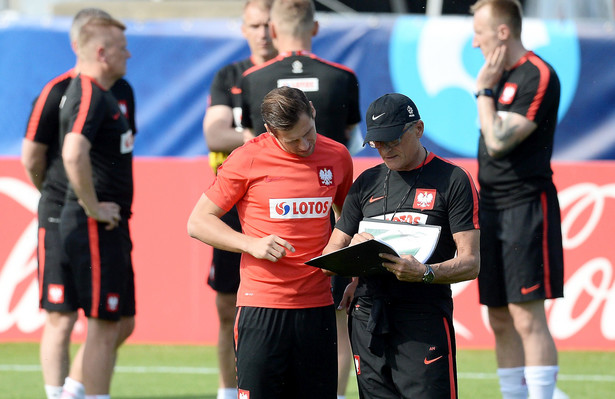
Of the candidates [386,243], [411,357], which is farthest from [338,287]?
[386,243]

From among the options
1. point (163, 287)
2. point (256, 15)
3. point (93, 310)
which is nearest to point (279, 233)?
point (93, 310)

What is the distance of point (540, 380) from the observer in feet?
17.4

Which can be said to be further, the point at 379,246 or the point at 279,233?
the point at 279,233

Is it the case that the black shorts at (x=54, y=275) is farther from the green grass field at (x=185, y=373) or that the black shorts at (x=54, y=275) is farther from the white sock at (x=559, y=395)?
the white sock at (x=559, y=395)

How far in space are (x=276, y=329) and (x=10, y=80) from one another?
710 cm

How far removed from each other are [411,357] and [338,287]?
77 cm

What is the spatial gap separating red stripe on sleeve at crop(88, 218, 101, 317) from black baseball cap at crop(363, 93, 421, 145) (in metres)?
2.21

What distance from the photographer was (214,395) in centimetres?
684

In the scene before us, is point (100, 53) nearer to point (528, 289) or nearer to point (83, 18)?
point (83, 18)

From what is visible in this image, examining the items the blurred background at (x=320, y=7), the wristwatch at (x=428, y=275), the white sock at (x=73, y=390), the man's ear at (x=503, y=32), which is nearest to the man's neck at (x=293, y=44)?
the man's ear at (x=503, y=32)

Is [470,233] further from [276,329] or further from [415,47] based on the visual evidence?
[415,47]

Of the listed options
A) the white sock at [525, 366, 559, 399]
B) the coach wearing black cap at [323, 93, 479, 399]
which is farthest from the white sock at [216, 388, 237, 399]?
the coach wearing black cap at [323, 93, 479, 399]

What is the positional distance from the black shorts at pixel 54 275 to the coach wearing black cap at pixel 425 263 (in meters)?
2.36

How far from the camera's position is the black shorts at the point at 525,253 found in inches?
210
